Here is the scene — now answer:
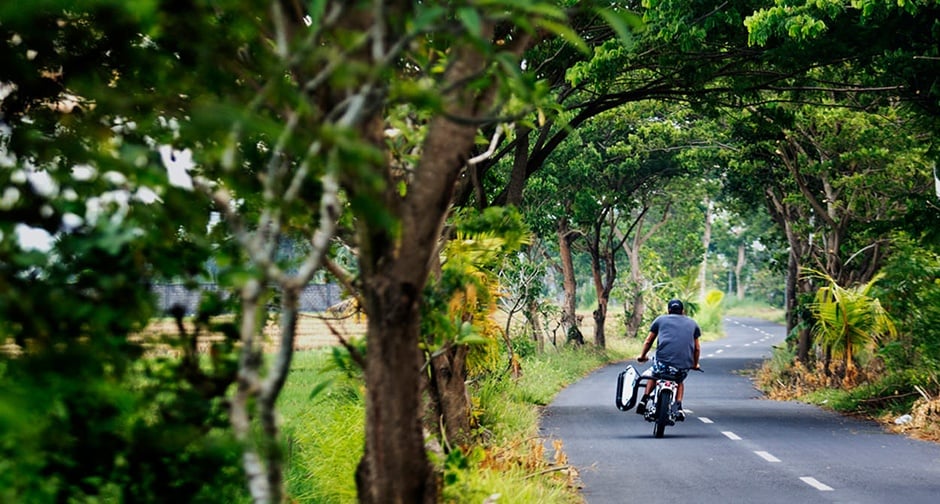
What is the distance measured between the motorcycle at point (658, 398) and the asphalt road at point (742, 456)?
0.25 metres

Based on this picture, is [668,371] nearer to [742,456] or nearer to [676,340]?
[676,340]

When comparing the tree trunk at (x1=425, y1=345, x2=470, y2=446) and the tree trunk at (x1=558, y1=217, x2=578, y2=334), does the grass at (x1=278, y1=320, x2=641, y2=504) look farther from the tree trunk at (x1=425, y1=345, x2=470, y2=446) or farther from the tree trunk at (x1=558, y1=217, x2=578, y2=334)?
the tree trunk at (x1=558, y1=217, x2=578, y2=334)

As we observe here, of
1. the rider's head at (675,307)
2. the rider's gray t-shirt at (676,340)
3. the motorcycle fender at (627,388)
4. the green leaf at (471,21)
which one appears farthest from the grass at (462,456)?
the rider's head at (675,307)

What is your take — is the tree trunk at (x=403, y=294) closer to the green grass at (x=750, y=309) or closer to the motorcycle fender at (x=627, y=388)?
the motorcycle fender at (x=627, y=388)

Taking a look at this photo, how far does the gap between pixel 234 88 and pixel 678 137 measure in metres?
29.8

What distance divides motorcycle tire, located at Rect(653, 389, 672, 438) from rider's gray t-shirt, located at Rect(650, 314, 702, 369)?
42 cm

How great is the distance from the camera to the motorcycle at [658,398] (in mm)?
15336

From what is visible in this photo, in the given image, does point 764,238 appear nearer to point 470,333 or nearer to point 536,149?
point 536,149

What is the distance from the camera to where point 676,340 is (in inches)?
610

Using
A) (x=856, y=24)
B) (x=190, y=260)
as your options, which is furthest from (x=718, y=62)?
(x=190, y=260)

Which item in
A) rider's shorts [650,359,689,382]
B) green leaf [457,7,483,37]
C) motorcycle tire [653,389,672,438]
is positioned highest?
green leaf [457,7,483,37]

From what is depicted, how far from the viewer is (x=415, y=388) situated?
490 cm

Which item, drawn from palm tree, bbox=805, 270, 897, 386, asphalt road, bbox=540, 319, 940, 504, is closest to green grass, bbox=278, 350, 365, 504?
asphalt road, bbox=540, 319, 940, 504

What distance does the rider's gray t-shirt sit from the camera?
15438mm
